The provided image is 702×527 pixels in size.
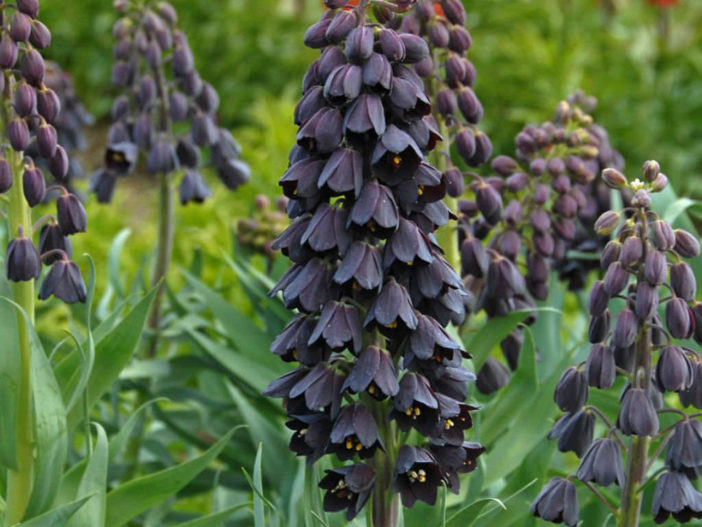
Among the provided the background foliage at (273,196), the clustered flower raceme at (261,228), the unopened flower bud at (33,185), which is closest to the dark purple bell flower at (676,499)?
the background foliage at (273,196)

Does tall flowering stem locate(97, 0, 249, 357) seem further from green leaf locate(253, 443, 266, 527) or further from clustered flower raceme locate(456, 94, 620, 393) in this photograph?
green leaf locate(253, 443, 266, 527)

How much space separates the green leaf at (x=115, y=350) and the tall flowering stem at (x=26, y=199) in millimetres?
180

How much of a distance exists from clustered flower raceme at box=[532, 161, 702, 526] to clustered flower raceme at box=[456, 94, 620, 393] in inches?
22.0

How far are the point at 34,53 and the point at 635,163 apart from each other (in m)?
5.47

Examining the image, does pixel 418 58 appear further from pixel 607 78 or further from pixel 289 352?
pixel 607 78

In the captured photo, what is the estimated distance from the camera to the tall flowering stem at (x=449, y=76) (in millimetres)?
2510

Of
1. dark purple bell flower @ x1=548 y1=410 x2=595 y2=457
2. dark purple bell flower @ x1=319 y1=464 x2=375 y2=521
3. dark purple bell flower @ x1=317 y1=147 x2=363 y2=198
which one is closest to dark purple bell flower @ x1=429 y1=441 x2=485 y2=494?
dark purple bell flower @ x1=319 y1=464 x2=375 y2=521

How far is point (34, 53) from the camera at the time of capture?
210 cm

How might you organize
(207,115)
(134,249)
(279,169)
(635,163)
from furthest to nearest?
(635,163)
(279,169)
(134,249)
(207,115)

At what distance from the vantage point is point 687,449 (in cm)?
194

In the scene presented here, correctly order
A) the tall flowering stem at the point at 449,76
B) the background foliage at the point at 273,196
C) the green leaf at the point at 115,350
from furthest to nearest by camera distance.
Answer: the background foliage at the point at 273,196
the tall flowering stem at the point at 449,76
the green leaf at the point at 115,350

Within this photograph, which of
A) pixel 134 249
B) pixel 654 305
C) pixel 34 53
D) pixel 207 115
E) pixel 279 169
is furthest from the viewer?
pixel 279 169

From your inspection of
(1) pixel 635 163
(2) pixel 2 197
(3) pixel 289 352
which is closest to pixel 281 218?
(2) pixel 2 197

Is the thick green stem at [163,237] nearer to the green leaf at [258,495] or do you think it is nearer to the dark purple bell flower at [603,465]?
the green leaf at [258,495]
